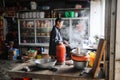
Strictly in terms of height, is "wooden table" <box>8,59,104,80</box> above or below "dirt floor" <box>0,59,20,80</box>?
above

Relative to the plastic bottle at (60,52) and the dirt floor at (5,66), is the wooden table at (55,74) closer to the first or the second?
the plastic bottle at (60,52)

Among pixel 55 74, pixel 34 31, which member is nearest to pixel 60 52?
pixel 55 74

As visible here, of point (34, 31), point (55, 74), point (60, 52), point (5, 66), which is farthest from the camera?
point (34, 31)

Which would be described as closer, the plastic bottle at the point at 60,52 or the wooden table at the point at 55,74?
the wooden table at the point at 55,74

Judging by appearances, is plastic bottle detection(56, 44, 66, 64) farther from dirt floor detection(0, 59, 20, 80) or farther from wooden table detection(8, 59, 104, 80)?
dirt floor detection(0, 59, 20, 80)

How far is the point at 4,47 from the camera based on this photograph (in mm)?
7996

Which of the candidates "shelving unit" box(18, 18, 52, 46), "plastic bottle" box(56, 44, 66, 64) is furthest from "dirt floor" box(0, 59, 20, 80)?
"plastic bottle" box(56, 44, 66, 64)

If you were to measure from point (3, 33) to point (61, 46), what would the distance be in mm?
5556

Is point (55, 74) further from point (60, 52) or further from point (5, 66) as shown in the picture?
point (5, 66)

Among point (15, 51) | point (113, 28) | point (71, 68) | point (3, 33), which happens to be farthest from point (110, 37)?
point (3, 33)

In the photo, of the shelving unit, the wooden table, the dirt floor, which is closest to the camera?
the wooden table

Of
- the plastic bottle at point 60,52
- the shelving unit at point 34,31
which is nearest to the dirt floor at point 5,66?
the shelving unit at point 34,31

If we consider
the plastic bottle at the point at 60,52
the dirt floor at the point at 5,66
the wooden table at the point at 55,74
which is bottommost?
the dirt floor at the point at 5,66

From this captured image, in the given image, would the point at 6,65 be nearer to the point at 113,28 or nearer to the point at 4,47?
the point at 4,47
